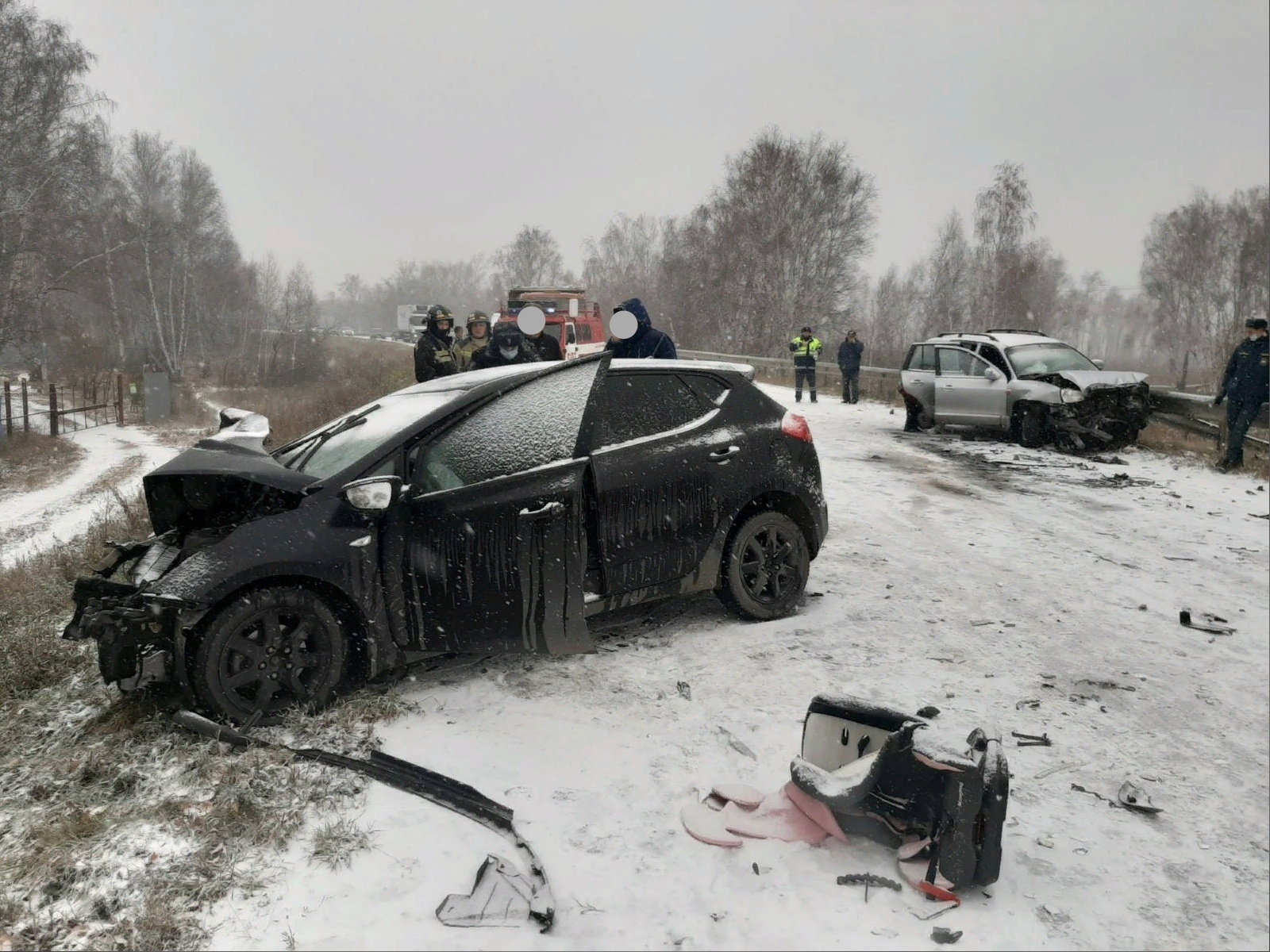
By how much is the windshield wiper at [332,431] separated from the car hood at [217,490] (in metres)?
0.15

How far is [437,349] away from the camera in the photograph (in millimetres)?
8883

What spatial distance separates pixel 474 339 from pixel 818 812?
727 cm

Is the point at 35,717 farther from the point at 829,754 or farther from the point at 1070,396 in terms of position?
the point at 1070,396

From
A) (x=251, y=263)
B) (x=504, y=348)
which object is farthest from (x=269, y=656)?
(x=251, y=263)

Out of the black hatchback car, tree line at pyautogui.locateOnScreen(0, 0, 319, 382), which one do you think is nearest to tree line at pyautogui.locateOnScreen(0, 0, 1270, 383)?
tree line at pyautogui.locateOnScreen(0, 0, 319, 382)

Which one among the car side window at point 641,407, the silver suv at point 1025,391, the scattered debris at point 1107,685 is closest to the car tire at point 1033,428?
the silver suv at point 1025,391

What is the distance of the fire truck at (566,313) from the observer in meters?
22.1

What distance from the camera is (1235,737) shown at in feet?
12.3

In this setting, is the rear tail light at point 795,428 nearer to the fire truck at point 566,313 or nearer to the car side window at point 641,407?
the car side window at point 641,407

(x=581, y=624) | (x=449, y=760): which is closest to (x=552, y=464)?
(x=581, y=624)

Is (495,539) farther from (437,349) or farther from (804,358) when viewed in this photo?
(804,358)

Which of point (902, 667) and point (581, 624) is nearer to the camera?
point (581, 624)

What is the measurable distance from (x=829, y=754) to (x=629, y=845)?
2.74 feet

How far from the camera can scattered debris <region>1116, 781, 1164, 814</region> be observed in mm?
3217
